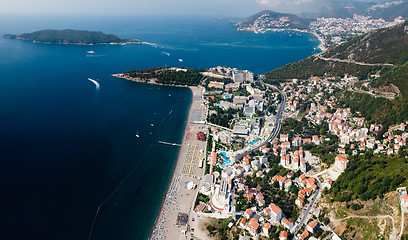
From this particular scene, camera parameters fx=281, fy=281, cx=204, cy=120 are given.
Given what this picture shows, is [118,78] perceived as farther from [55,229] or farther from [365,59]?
[365,59]

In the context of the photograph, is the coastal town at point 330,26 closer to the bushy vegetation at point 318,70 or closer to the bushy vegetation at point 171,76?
the bushy vegetation at point 318,70

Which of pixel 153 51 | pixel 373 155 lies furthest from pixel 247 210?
pixel 153 51

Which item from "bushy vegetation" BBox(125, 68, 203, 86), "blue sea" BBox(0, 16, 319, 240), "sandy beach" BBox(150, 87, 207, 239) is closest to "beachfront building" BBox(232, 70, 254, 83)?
"bushy vegetation" BBox(125, 68, 203, 86)

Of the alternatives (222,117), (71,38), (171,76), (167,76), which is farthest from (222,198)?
(71,38)

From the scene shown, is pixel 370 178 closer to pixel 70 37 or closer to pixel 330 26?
pixel 70 37

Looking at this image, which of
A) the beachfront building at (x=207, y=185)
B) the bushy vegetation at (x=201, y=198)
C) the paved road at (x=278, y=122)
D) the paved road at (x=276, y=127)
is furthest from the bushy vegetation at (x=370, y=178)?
the bushy vegetation at (x=201, y=198)
